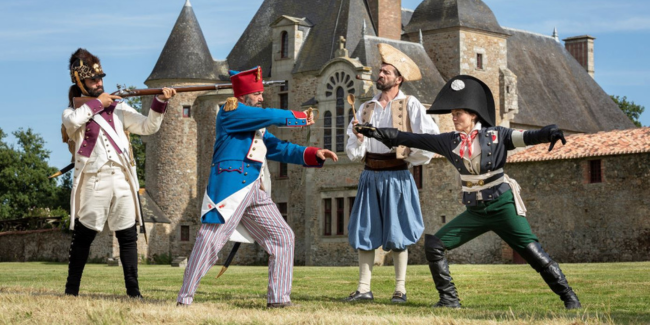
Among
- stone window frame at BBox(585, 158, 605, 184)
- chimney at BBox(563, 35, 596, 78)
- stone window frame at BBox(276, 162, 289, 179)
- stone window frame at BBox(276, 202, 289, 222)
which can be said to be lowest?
stone window frame at BBox(276, 202, 289, 222)

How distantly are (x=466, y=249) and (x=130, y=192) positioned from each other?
80.2ft

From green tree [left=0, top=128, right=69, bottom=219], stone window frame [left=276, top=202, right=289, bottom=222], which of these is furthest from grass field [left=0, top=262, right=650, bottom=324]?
green tree [left=0, top=128, right=69, bottom=219]

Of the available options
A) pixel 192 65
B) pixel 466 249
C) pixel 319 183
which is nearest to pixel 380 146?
pixel 466 249

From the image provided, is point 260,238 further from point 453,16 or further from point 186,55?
point 186,55

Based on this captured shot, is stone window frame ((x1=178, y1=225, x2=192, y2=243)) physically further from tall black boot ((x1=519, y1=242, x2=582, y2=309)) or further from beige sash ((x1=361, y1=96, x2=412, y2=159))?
tall black boot ((x1=519, y1=242, x2=582, y2=309))

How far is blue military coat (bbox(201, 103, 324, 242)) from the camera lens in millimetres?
7738

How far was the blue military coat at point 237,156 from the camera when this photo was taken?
305 inches

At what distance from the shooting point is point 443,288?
8.02 meters

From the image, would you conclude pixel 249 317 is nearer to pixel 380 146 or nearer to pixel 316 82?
pixel 380 146

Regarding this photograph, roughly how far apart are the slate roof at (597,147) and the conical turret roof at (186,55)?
1563 cm

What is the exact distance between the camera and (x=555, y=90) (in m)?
43.7

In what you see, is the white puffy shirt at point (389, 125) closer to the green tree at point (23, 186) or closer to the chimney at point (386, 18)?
the chimney at point (386, 18)

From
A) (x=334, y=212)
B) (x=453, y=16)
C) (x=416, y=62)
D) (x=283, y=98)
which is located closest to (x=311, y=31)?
(x=283, y=98)

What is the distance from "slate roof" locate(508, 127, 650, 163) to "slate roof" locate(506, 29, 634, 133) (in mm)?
8033
